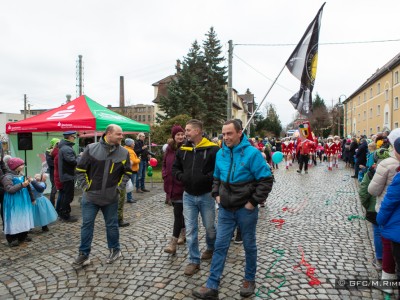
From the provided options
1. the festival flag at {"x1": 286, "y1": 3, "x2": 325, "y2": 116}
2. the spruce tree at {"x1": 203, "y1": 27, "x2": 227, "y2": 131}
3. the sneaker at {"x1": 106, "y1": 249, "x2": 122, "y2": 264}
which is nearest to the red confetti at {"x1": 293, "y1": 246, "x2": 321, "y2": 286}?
the sneaker at {"x1": 106, "y1": 249, "x2": 122, "y2": 264}

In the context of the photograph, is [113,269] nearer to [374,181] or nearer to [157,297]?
[157,297]

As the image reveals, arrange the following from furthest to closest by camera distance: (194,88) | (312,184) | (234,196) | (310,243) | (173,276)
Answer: (194,88) → (312,184) → (310,243) → (173,276) → (234,196)

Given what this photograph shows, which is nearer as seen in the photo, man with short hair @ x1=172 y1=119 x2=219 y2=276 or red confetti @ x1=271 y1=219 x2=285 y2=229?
man with short hair @ x1=172 y1=119 x2=219 y2=276

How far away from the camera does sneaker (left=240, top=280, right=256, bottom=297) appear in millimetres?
3344

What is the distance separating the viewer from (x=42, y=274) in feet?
13.3

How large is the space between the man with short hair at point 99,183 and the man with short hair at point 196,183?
961mm

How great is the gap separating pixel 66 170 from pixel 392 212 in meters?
6.02

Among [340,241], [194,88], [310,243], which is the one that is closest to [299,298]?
[310,243]

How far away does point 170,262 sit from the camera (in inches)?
171

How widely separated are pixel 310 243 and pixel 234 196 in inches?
99.2

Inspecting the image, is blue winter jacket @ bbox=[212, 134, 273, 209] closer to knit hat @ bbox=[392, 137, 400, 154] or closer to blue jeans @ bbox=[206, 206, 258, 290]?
blue jeans @ bbox=[206, 206, 258, 290]

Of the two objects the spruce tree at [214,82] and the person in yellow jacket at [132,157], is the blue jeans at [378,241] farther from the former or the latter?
the spruce tree at [214,82]

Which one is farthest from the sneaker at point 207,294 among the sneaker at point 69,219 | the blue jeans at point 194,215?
the sneaker at point 69,219

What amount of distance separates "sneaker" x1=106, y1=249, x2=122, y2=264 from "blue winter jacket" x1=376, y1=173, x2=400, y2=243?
3360 mm
